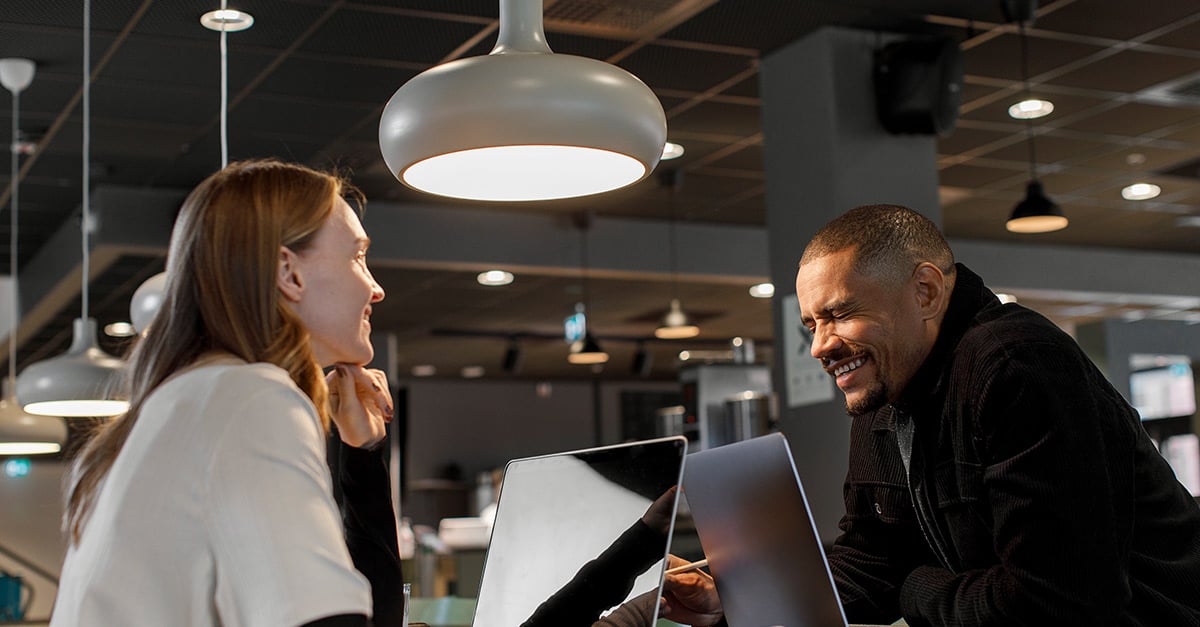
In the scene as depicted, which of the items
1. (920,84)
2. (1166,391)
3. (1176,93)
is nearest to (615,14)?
(920,84)

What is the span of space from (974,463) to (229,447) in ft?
3.55

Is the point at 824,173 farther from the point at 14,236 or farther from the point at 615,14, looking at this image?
the point at 14,236

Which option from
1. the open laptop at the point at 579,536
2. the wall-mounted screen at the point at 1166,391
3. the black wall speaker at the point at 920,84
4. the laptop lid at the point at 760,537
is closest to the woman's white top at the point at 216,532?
the open laptop at the point at 579,536

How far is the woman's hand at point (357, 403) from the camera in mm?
1714

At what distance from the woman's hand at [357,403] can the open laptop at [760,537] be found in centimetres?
43

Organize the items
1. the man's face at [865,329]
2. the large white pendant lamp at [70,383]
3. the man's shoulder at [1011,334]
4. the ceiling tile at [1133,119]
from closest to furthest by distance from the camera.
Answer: the man's shoulder at [1011,334] → the man's face at [865,329] → the large white pendant lamp at [70,383] → the ceiling tile at [1133,119]

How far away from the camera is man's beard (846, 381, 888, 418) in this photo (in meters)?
2.01

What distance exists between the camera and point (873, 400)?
2025 millimetres

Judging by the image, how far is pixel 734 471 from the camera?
5.72 feet

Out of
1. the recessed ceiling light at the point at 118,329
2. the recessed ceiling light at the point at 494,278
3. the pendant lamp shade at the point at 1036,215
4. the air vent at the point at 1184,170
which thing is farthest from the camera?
the recessed ceiling light at the point at 118,329

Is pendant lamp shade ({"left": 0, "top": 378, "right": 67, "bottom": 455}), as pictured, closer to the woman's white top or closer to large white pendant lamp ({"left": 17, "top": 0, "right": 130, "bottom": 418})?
large white pendant lamp ({"left": 17, "top": 0, "right": 130, "bottom": 418})

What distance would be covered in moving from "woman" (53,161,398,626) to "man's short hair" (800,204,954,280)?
36.4 inches

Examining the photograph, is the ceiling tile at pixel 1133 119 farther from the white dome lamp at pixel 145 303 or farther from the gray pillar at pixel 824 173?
the white dome lamp at pixel 145 303

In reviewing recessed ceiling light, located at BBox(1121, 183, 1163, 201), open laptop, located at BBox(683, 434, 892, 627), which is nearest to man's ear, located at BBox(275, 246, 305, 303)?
open laptop, located at BBox(683, 434, 892, 627)
